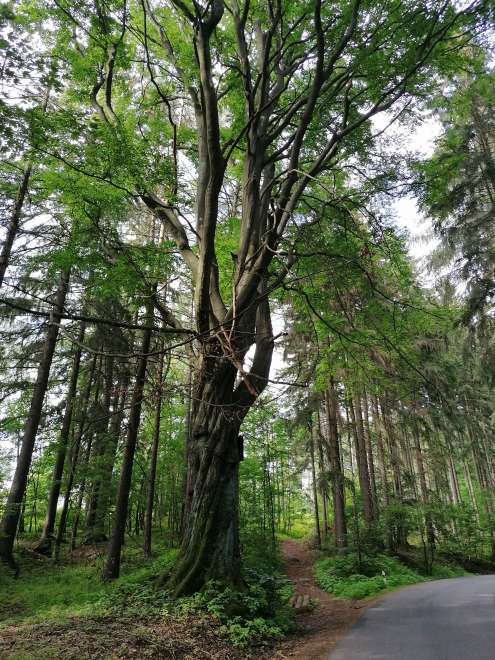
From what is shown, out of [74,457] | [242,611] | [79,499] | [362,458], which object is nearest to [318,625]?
[242,611]

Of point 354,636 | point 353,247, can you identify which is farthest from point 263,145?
point 354,636

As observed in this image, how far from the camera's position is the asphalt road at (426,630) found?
4.61m

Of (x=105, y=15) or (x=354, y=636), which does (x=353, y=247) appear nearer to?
(x=105, y=15)

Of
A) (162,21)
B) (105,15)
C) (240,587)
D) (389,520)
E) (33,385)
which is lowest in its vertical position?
(240,587)

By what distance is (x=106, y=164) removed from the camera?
623 centimetres

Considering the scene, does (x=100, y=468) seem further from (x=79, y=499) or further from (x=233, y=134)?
(x=233, y=134)

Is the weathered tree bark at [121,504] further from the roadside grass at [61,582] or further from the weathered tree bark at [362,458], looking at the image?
the weathered tree bark at [362,458]

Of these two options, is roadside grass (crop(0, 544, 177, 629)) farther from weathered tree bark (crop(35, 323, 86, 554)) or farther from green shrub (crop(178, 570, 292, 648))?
green shrub (crop(178, 570, 292, 648))

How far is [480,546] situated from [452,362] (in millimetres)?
8084

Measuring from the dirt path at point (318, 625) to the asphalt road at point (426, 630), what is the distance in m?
0.20

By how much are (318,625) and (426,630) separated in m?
1.79

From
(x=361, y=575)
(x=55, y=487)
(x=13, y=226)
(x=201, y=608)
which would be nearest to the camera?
(x=201, y=608)

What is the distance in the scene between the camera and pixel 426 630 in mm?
5539

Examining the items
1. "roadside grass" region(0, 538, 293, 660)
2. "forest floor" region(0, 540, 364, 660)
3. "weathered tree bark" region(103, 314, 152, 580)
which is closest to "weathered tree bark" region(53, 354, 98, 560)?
"weathered tree bark" region(103, 314, 152, 580)
